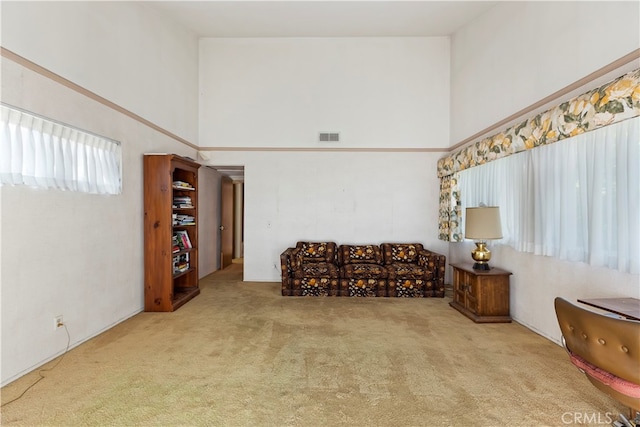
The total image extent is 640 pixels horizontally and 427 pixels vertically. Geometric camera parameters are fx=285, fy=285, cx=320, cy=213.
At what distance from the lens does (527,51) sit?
3.24m

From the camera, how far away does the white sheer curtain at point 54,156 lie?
2.16 meters

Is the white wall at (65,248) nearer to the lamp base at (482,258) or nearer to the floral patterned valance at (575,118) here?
the lamp base at (482,258)

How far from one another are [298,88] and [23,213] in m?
4.40

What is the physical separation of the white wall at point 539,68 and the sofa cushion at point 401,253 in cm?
82

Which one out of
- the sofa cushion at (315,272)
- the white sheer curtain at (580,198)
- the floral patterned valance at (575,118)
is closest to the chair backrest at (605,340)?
the white sheer curtain at (580,198)

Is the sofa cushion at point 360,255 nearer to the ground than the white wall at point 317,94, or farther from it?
nearer to the ground

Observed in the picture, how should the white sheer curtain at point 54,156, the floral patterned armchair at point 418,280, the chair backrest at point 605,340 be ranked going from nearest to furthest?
the chair backrest at point 605,340
the white sheer curtain at point 54,156
the floral patterned armchair at point 418,280

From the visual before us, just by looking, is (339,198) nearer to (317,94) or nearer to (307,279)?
(307,279)

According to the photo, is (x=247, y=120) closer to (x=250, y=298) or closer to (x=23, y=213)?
(x=250, y=298)

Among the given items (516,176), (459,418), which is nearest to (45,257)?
(459,418)

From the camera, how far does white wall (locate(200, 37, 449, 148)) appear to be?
17.6 ft

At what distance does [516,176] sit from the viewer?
346cm

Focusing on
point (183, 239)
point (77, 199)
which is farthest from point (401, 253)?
point (77, 199)

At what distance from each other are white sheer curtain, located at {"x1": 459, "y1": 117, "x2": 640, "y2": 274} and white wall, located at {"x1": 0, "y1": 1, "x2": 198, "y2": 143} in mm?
4741
